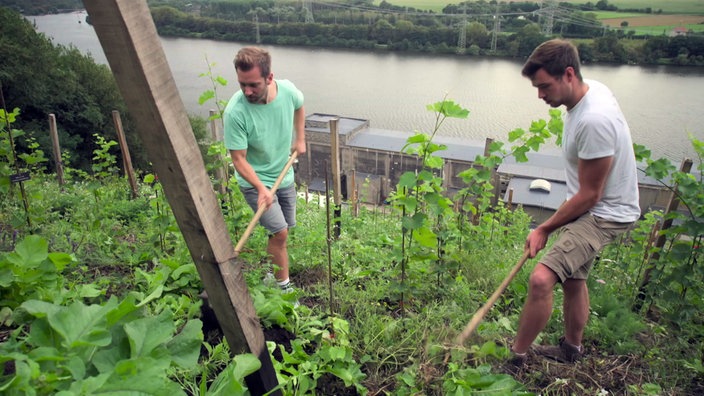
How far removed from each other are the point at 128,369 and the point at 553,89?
2.13 metres

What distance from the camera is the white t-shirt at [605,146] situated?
219cm

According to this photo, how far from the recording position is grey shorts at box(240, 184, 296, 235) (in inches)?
112

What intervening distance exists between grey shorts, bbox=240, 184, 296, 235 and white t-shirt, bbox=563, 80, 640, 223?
1643 mm

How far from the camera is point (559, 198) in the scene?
22.5 meters

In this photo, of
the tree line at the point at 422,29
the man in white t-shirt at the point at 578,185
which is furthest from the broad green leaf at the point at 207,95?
the tree line at the point at 422,29

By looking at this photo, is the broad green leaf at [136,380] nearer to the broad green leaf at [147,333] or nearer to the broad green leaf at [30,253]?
the broad green leaf at [147,333]

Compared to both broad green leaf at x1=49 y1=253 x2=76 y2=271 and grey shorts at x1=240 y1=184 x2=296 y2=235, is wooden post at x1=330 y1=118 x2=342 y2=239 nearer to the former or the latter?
grey shorts at x1=240 y1=184 x2=296 y2=235

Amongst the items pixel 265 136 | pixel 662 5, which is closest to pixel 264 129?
pixel 265 136

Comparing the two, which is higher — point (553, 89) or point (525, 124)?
point (553, 89)

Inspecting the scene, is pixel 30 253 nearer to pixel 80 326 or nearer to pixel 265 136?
pixel 80 326

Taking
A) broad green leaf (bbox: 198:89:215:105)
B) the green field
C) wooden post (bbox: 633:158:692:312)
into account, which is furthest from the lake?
wooden post (bbox: 633:158:692:312)

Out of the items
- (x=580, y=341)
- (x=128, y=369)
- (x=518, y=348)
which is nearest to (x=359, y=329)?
(x=518, y=348)

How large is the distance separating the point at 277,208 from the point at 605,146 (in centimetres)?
181

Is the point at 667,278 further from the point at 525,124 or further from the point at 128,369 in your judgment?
the point at 525,124
